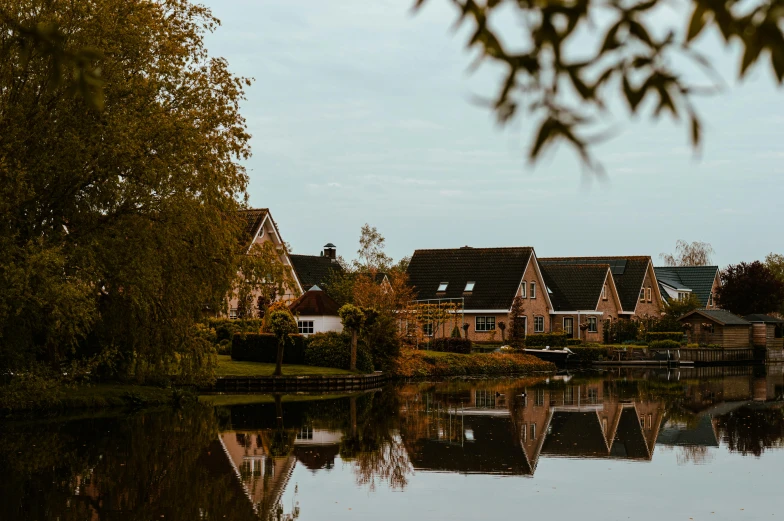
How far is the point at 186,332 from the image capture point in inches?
1021

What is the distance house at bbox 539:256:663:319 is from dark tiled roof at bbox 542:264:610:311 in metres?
2.01

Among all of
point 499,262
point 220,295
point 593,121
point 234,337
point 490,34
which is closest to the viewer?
point 593,121

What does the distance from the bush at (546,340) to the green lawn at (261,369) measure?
2192cm

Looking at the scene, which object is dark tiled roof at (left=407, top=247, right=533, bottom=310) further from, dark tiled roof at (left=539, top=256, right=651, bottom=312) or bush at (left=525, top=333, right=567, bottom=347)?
dark tiled roof at (left=539, top=256, right=651, bottom=312)

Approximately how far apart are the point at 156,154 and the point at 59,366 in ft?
19.1

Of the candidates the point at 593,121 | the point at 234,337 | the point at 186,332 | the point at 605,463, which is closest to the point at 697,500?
the point at 605,463

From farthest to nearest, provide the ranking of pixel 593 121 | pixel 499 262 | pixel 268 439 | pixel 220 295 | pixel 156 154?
pixel 499 262
pixel 220 295
pixel 156 154
pixel 268 439
pixel 593 121

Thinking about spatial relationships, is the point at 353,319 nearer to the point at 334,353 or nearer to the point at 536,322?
the point at 334,353

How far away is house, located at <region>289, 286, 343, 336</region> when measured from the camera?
45.1m

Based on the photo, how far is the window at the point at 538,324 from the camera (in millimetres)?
61409

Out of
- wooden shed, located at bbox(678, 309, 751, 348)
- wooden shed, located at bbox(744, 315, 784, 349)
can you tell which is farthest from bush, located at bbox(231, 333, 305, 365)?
wooden shed, located at bbox(744, 315, 784, 349)

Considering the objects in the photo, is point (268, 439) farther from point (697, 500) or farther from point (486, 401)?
point (486, 401)

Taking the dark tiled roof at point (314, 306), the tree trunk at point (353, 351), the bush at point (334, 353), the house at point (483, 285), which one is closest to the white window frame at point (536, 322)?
the house at point (483, 285)

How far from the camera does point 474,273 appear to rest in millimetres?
60031
